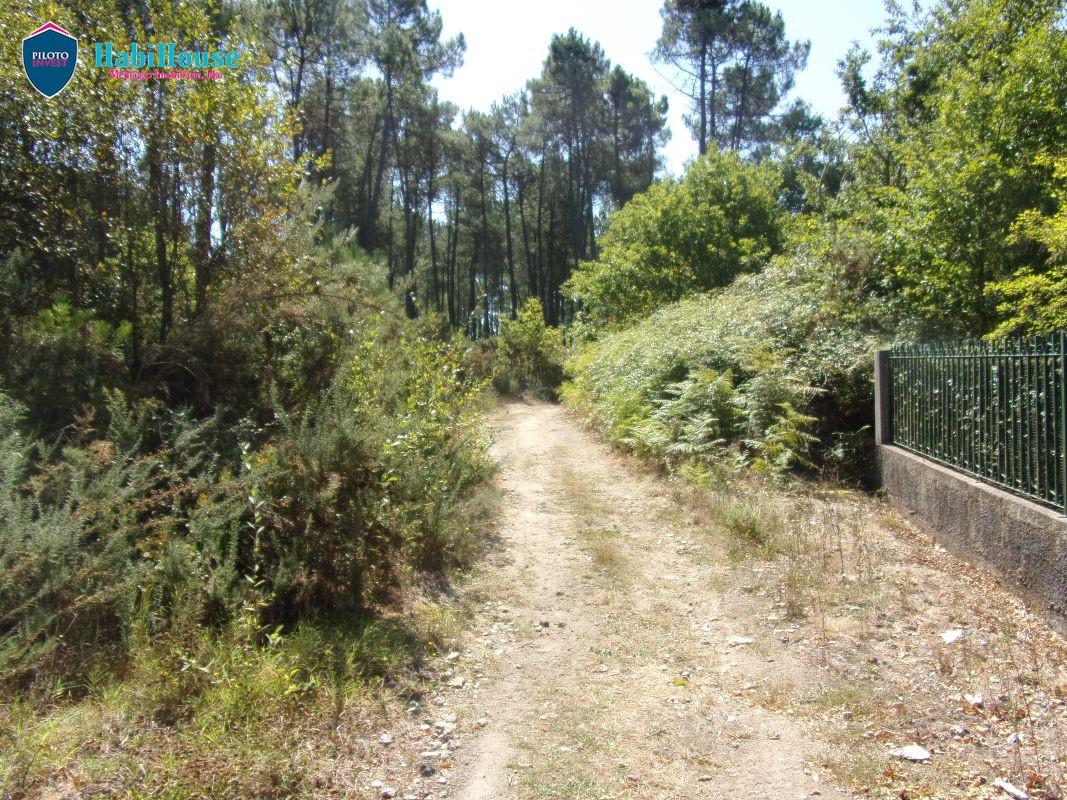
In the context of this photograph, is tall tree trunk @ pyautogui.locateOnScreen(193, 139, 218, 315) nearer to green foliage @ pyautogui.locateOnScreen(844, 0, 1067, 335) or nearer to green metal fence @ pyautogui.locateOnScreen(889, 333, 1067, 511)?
green metal fence @ pyautogui.locateOnScreen(889, 333, 1067, 511)

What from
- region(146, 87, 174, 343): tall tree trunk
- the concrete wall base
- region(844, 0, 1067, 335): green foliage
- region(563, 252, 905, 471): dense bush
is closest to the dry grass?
the concrete wall base

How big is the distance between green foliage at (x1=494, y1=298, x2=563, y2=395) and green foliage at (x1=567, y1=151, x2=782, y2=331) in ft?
16.1

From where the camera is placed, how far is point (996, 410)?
575 cm

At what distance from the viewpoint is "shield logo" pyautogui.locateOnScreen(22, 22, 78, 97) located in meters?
6.08

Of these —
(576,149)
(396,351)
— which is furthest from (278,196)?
(576,149)

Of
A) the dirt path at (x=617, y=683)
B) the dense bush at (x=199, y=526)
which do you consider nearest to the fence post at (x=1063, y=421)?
the dirt path at (x=617, y=683)

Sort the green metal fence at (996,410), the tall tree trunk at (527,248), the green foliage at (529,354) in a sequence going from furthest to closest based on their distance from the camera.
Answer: the tall tree trunk at (527,248) < the green foliage at (529,354) < the green metal fence at (996,410)

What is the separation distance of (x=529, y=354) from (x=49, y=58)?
70.4 ft

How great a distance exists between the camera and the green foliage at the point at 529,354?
26.5 meters

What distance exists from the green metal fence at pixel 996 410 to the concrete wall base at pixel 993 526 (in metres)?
0.14

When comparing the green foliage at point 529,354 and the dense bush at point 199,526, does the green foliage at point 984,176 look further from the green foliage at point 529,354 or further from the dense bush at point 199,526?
the green foliage at point 529,354

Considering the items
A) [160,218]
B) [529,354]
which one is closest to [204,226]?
[160,218]

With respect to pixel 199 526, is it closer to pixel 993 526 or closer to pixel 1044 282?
pixel 993 526

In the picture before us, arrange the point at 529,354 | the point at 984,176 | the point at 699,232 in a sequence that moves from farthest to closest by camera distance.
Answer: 1. the point at 529,354
2. the point at 699,232
3. the point at 984,176
